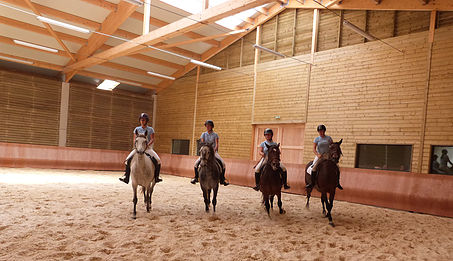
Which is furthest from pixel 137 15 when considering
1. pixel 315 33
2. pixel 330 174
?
pixel 330 174

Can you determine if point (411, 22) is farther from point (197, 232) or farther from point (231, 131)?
point (197, 232)

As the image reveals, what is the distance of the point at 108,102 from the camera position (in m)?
20.3

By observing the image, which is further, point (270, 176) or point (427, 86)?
point (427, 86)

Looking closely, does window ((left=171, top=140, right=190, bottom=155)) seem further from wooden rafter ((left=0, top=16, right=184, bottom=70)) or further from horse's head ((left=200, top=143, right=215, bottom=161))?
horse's head ((left=200, top=143, right=215, bottom=161))

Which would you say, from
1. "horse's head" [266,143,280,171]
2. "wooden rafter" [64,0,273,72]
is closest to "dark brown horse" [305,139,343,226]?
"horse's head" [266,143,280,171]

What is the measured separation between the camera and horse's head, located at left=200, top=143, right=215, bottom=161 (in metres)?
6.46

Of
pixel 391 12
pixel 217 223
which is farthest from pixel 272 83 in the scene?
pixel 217 223

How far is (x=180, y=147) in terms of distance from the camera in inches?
800

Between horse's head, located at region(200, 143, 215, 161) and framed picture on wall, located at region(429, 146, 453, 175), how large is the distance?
8.42m

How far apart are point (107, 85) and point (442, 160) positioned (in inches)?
730

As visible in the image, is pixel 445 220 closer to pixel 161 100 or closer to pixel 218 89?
pixel 218 89

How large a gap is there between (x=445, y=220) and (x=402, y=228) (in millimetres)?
2042

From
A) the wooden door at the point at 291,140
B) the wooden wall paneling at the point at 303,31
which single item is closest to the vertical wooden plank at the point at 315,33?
the wooden wall paneling at the point at 303,31

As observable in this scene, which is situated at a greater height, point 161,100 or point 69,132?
point 161,100
